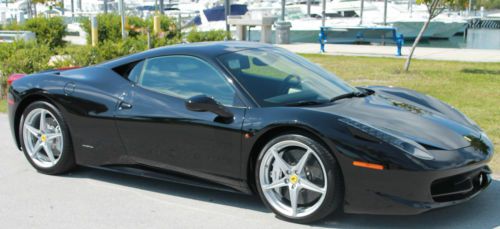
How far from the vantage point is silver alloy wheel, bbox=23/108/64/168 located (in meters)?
5.66

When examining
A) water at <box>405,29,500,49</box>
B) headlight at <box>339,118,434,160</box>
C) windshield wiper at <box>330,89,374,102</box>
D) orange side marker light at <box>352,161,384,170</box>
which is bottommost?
water at <box>405,29,500,49</box>

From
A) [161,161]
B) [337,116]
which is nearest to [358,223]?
[337,116]

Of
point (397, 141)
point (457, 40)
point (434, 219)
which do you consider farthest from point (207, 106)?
point (457, 40)

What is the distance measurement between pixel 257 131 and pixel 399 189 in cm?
107

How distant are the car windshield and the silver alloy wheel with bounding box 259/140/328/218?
426 millimetres

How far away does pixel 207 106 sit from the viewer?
4.54m

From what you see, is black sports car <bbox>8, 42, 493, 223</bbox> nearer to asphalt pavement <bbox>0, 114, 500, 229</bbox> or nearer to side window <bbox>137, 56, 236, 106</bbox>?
side window <bbox>137, 56, 236, 106</bbox>

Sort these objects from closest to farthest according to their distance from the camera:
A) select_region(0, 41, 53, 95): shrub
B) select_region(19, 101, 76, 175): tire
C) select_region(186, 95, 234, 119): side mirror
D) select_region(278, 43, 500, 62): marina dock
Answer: select_region(186, 95, 234, 119): side mirror
select_region(19, 101, 76, 175): tire
select_region(0, 41, 53, 95): shrub
select_region(278, 43, 500, 62): marina dock

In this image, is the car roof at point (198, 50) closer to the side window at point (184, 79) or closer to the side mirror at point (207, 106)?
the side window at point (184, 79)

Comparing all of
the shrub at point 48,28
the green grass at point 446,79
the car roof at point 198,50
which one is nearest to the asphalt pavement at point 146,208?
the car roof at point 198,50

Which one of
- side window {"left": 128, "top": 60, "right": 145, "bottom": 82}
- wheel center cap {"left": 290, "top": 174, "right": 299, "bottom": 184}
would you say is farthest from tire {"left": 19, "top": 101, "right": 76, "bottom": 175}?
wheel center cap {"left": 290, "top": 174, "right": 299, "bottom": 184}

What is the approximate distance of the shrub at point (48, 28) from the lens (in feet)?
74.4

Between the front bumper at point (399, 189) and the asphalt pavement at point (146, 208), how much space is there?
259 mm

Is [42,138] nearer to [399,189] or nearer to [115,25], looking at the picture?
[399,189]
